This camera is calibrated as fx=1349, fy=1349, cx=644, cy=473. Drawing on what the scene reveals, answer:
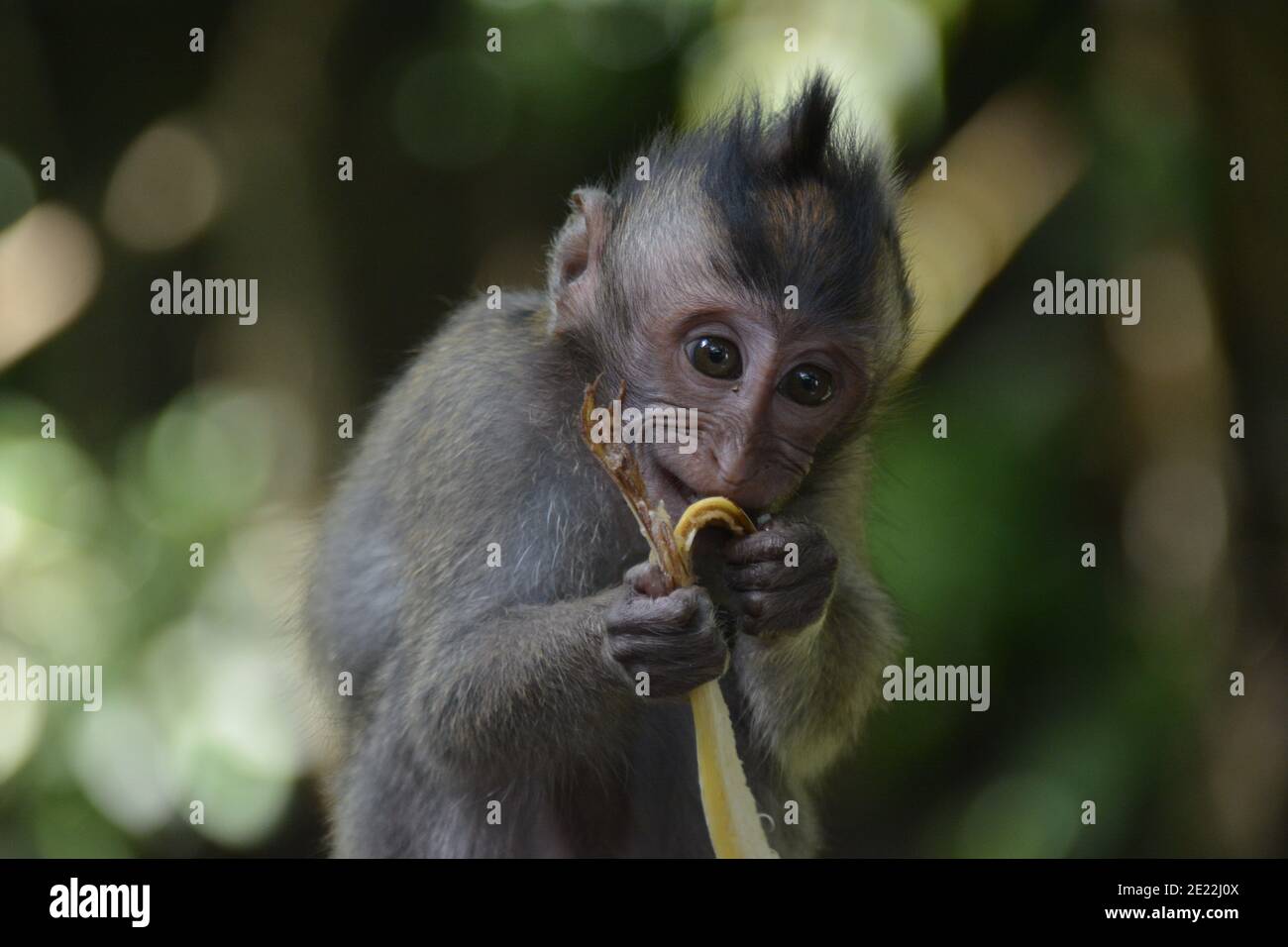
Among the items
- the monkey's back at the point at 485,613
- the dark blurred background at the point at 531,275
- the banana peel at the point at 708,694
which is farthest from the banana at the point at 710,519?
the dark blurred background at the point at 531,275

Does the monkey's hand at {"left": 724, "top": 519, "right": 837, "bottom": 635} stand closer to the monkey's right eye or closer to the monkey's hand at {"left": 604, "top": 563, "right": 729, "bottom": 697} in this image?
the monkey's hand at {"left": 604, "top": 563, "right": 729, "bottom": 697}

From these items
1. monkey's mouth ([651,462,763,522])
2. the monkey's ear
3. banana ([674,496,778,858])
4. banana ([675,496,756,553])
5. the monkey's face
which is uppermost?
the monkey's ear

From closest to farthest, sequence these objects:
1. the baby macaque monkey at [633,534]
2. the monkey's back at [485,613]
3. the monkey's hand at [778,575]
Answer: the monkey's hand at [778,575], the baby macaque monkey at [633,534], the monkey's back at [485,613]

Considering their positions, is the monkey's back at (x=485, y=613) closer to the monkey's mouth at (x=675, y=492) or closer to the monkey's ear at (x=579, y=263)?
the monkey's ear at (x=579, y=263)

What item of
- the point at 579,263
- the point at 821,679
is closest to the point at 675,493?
the point at 579,263

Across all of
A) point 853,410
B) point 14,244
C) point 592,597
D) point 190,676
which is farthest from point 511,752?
point 14,244

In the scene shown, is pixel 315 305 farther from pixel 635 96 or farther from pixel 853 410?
pixel 853 410

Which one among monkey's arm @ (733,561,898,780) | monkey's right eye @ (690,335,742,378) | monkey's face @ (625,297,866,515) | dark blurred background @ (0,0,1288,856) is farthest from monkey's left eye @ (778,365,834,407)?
dark blurred background @ (0,0,1288,856)
